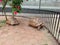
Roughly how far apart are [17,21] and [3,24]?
1.33 ft

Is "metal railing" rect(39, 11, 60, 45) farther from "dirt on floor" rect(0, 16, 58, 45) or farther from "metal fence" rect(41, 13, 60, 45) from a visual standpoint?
"dirt on floor" rect(0, 16, 58, 45)

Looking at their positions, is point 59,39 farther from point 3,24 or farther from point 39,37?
point 3,24

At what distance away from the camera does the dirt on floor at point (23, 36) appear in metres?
4.33

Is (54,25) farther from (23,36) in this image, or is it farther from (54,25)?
(23,36)

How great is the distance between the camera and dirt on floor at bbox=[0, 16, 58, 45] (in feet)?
14.2

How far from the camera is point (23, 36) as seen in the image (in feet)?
15.0

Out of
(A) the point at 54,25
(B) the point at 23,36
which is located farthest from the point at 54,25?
(B) the point at 23,36

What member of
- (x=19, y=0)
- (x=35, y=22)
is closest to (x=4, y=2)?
(x=19, y=0)

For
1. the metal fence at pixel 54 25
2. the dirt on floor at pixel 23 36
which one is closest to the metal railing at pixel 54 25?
the metal fence at pixel 54 25

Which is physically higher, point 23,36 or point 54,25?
point 54,25

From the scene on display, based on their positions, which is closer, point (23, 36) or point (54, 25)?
point (23, 36)

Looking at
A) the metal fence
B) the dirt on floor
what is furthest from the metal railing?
the dirt on floor

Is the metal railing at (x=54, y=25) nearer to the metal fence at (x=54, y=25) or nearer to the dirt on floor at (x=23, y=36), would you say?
the metal fence at (x=54, y=25)

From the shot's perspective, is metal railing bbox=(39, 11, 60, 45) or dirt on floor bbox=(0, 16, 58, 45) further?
metal railing bbox=(39, 11, 60, 45)
